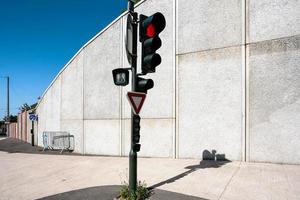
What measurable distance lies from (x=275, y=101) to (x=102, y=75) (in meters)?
8.03

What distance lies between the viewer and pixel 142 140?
12172 mm

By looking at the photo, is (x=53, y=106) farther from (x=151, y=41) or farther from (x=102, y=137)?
(x=151, y=41)

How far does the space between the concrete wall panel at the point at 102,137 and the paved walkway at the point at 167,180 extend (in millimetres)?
2536

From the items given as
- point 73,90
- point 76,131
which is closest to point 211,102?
point 76,131

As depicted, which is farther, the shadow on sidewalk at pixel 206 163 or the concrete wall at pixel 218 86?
the concrete wall at pixel 218 86

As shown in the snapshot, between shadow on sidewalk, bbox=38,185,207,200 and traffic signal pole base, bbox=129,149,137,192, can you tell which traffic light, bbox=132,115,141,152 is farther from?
shadow on sidewalk, bbox=38,185,207,200

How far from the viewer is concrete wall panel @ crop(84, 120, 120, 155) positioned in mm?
13305

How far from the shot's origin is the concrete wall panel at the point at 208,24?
32.8 feet

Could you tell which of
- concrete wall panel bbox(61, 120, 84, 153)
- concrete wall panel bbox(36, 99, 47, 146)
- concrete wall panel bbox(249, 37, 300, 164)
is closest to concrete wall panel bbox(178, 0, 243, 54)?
concrete wall panel bbox(249, 37, 300, 164)

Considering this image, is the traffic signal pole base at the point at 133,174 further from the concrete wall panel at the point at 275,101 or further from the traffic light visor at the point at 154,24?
the concrete wall panel at the point at 275,101

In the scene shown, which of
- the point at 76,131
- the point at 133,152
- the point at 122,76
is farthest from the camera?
the point at 76,131

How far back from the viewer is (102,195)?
6.36m

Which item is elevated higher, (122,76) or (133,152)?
(122,76)

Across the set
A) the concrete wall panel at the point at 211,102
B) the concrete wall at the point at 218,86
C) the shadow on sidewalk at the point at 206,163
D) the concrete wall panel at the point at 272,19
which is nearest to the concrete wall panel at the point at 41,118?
the concrete wall at the point at 218,86
